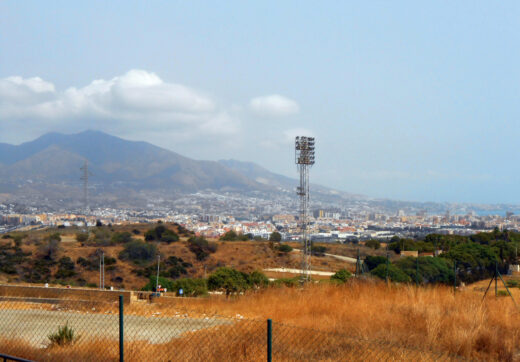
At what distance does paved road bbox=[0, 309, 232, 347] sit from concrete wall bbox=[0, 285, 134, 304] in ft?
8.04

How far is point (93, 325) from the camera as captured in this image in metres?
12.1

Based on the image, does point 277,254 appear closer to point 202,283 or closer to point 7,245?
point 7,245

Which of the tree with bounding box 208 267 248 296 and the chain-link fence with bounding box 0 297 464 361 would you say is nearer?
the chain-link fence with bounding box 0 297 464 361

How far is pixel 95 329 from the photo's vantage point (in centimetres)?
1141

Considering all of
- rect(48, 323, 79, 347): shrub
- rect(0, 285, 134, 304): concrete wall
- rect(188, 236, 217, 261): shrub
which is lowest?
rect(188, 236, 217, 261): shrub

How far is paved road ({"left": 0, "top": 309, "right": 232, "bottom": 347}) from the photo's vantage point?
10317 millimetres

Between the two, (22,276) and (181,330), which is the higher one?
(181,330)

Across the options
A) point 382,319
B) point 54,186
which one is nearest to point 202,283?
point 382,319

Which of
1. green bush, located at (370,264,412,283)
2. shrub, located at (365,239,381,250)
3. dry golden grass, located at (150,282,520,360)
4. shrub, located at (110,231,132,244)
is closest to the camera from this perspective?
dry golden grass, located at (150,282,520,360)

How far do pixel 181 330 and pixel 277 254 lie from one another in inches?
1842

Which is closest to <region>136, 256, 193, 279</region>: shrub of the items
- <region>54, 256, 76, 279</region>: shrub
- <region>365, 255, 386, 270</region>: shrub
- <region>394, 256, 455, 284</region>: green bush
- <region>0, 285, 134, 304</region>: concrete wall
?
<region>54, 256, 76, 279</region>: shrub

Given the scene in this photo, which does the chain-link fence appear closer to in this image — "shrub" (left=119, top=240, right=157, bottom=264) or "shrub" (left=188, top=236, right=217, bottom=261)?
"shrub" (left=119, top=240, right=157, bottom=264)

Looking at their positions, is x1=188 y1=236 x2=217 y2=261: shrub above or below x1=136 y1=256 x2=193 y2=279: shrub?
above

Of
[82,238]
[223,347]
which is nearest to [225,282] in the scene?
[223,347]
